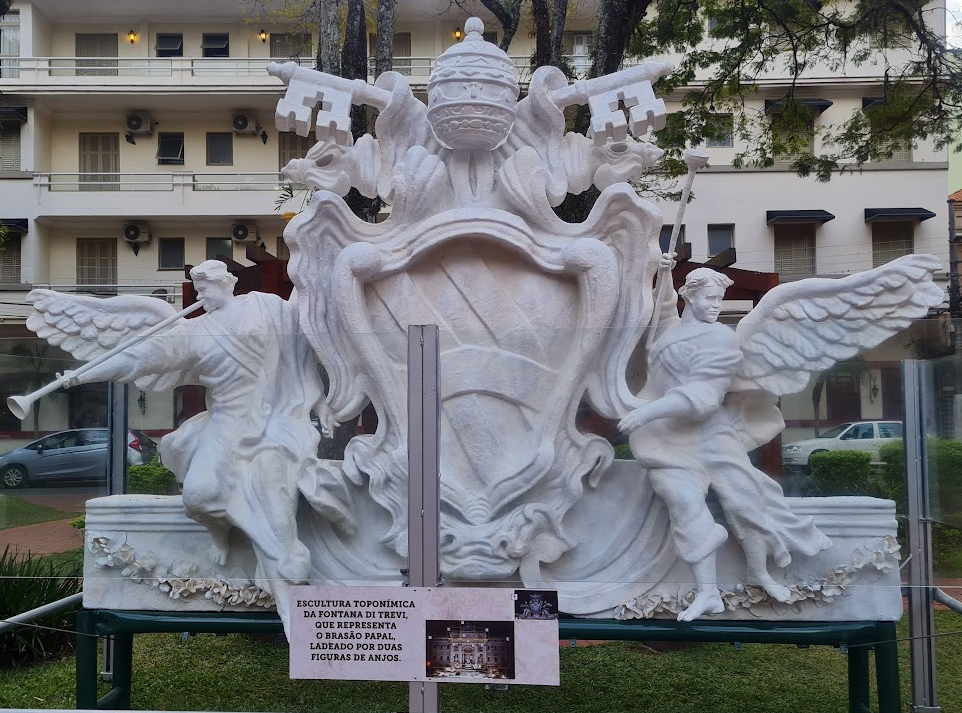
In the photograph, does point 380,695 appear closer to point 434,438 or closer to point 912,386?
point 434,438

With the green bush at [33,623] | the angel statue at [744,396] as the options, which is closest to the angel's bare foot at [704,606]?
the angel statue at [744,396]

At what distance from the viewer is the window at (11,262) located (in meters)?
16.6

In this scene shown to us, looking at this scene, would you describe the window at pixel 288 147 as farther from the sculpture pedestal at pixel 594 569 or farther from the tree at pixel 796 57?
the sculpture pedestal at pixel 594 569

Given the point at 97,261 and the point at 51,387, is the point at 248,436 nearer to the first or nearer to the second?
the point at 51,387

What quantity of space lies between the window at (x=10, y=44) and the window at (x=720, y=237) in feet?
40.7

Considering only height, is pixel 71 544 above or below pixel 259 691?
above

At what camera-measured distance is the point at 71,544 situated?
4266mm

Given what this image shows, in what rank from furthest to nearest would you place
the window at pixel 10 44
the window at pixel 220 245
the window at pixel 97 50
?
the window at pixel 97 50
the window at pixel 220 245
the window at pixel 10 44

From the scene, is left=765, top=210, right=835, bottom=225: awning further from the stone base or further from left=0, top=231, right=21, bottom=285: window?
left=0, top=231, right=21, bottom=285: window

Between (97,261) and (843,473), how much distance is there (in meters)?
15.8

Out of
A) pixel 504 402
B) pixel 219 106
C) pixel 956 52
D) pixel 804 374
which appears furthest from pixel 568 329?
pixel 219 106

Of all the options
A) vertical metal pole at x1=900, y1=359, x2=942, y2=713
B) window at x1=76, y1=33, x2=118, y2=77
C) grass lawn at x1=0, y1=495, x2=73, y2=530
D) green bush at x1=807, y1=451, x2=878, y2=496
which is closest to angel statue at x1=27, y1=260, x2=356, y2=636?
grass lawn at x1=0, y1=495, x2=73, y2=530

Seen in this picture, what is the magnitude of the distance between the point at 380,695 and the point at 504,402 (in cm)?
261

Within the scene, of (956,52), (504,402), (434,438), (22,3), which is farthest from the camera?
(22,3)
